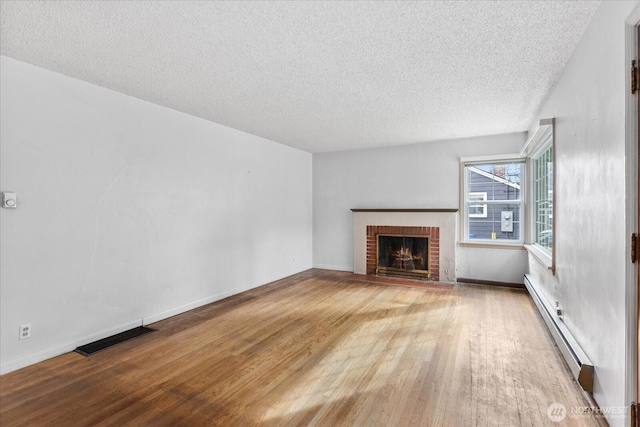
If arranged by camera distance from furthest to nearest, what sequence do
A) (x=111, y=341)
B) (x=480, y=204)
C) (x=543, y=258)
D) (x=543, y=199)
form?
1. (x=480, y=204)
2. (x=543, y=199)
3. (x=543, y=258)
4. (x=111, y=341)

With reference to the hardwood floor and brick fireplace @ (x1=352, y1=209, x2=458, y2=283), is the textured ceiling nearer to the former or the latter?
brick fireplace @ (x1=352, y1=209, x2=458, y2=283)

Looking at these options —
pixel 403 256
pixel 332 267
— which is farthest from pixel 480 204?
pixel 332 267

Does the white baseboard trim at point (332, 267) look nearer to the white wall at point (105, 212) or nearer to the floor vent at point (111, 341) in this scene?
the white wall at point (105, 212)

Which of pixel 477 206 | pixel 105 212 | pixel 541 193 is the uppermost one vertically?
pixel 541 193

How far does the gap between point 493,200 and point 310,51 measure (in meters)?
4.30

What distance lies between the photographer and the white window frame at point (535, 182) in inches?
122

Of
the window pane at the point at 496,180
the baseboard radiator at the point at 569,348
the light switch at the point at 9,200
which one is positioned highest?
the window pane at the point at 496,180

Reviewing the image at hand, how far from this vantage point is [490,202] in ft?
17.5

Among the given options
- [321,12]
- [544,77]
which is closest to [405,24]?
[321,12]

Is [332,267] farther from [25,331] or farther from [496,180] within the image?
[25,331]

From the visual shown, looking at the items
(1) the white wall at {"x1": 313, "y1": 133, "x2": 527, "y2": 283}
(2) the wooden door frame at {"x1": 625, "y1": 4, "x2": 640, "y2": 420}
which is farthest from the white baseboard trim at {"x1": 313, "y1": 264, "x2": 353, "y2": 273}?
(2) the wooden door frame at {"x1": 625, "y1": 4, "x2": 640, "y2": 420}

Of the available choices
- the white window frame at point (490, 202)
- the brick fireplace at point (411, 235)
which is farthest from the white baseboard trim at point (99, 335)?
the white window frame at point (490, 202)

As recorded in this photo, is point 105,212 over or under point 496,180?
under

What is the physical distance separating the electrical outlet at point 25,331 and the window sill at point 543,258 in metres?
4.75
